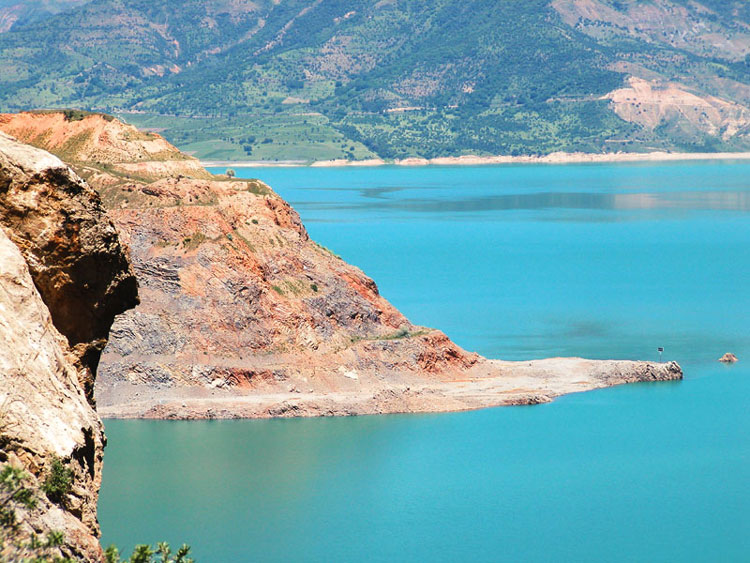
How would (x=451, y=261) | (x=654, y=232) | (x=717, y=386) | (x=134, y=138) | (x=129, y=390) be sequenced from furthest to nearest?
(x=654, y=232)
(x=451, y=261)
(x=134, y=138)
(x=717, y=386)
(x=129, y=390)

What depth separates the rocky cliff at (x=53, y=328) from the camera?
20.1 metres

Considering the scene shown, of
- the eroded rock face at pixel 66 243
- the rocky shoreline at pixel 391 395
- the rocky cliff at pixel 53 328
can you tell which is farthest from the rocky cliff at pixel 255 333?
the rocky cliff at pixel 53 328

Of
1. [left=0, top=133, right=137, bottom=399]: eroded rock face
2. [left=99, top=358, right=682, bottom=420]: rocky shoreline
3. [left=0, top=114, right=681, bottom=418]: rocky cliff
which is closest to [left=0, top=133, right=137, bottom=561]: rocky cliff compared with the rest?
[left=0, top=133, right=137, bottom=399]: eroded rock face

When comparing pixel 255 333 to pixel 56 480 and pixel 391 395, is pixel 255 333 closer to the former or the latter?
pixel 391 395

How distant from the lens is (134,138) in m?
87.8

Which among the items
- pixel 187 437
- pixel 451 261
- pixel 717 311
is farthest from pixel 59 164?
pixel 451 261

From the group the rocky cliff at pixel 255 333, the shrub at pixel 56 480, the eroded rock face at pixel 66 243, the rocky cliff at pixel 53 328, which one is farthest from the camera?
the rocky cliff at pixel 255 333

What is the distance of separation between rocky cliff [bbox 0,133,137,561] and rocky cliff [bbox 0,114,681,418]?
4308cm

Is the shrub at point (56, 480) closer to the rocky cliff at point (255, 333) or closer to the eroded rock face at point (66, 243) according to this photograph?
the eroded rock face at point (66, 243)

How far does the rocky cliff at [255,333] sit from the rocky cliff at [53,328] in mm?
43079

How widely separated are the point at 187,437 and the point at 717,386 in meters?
31.7

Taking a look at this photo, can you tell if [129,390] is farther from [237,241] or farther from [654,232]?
[654,232]

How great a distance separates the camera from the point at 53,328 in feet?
73.7

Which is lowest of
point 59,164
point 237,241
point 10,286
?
point 237,241
